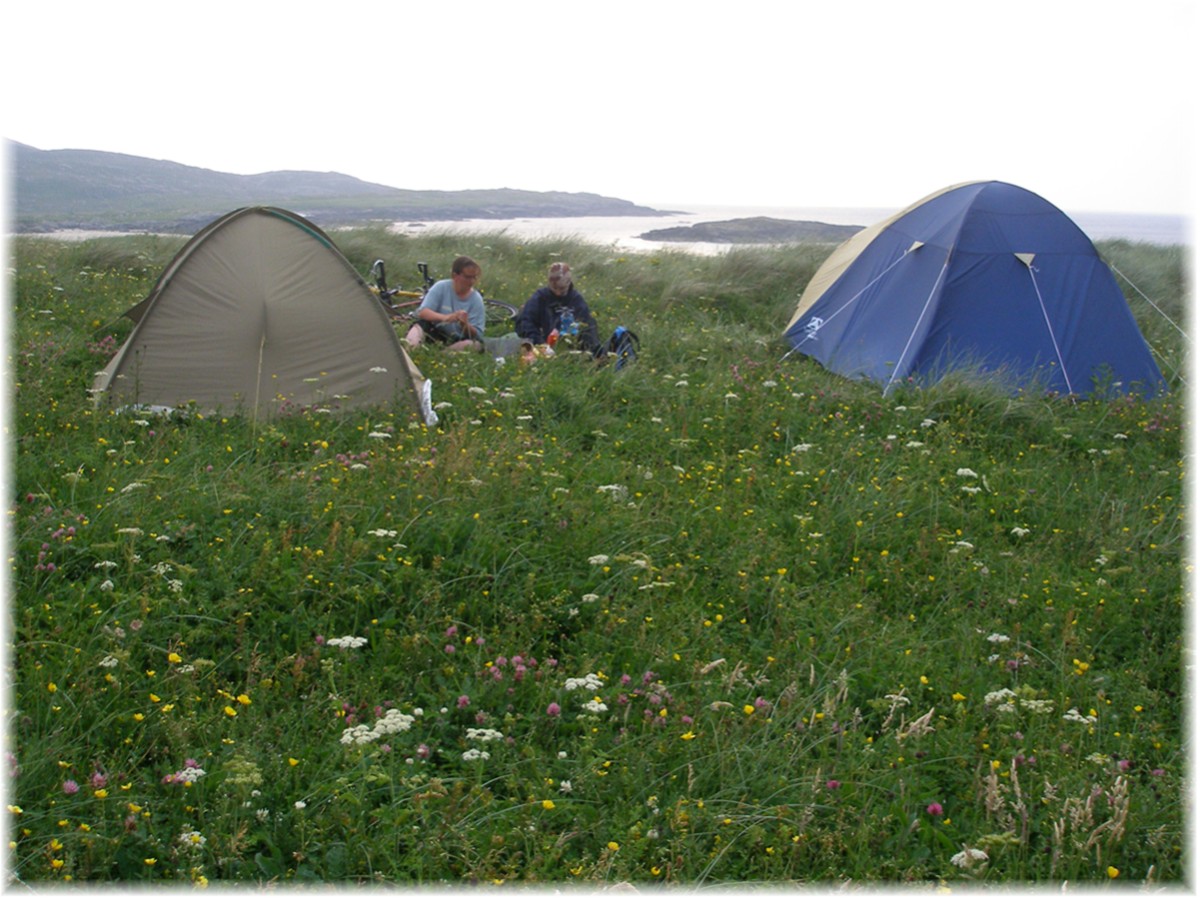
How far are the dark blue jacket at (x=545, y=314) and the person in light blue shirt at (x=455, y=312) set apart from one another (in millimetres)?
433

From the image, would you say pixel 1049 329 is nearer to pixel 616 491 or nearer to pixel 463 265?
pixel 463 265

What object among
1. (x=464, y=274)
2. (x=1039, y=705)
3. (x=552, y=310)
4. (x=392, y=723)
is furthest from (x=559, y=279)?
(x=392, y=723)

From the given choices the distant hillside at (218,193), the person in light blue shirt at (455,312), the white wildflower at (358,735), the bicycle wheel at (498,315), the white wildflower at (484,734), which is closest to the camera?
the white wildflower at (358,735)

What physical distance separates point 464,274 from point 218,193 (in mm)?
118501

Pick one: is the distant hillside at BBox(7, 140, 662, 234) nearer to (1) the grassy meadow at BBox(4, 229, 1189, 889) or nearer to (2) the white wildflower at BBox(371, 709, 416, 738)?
(1) the grassy meadow at BBox(4, 229, 1189, 889)

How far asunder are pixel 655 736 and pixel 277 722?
4.34 feet

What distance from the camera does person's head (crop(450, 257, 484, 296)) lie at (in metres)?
9.26

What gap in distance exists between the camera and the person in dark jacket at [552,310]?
9609 mm

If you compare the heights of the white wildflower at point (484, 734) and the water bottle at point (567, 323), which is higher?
the water bottle at point (567, 323)

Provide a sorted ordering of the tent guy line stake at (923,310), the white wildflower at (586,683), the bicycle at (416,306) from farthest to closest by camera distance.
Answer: the bicycle at (416,306), the tent guy line stake at (923,310), the white wildflower at (586,683)

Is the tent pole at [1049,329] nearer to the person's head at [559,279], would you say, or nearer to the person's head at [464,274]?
the person's head at [559,279]

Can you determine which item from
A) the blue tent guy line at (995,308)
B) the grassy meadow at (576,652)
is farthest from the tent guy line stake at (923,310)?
the grassy meadow at (576,652)

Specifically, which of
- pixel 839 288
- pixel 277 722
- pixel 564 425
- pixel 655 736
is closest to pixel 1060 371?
pixel 839 288

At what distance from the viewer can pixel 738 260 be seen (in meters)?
14.9
